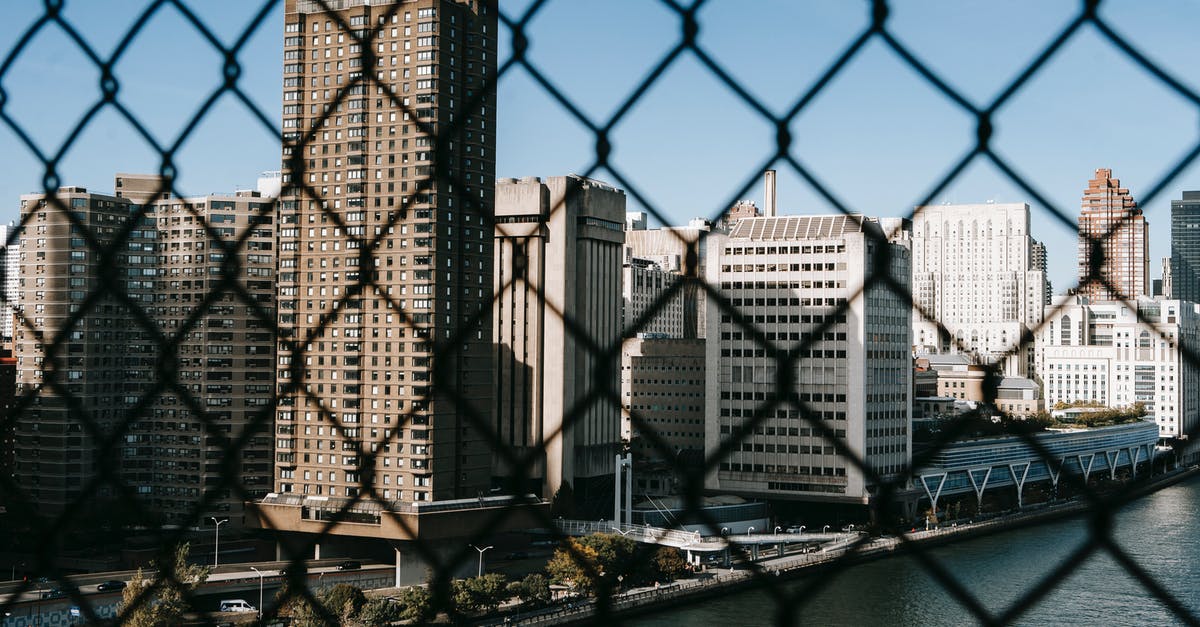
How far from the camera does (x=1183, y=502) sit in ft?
53.6

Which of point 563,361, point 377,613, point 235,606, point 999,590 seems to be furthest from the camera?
point 563,361

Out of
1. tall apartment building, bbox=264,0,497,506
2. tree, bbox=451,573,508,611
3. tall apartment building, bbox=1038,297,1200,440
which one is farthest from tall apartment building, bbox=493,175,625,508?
tall apartment building, bbox=1038,297,1200,440

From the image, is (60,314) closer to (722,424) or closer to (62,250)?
(62,250)

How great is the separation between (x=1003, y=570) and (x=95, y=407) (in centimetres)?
999

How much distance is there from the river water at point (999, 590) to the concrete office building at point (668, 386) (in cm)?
510

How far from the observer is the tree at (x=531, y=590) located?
29.6 feet

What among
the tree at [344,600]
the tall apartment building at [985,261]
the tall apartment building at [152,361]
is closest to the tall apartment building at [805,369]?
the tree at [344,600]

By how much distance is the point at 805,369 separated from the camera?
13.7 meters

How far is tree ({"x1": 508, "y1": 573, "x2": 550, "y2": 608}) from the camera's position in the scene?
29.6ft

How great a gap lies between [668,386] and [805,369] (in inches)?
148

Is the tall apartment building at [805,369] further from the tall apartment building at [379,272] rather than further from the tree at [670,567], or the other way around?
the tall apartment building at [379,272]

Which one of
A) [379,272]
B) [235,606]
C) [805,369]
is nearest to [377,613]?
[235,606]

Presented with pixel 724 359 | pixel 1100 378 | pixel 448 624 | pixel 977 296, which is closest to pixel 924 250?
pixel 977 296

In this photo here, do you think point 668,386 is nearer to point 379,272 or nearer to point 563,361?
point 563,361
